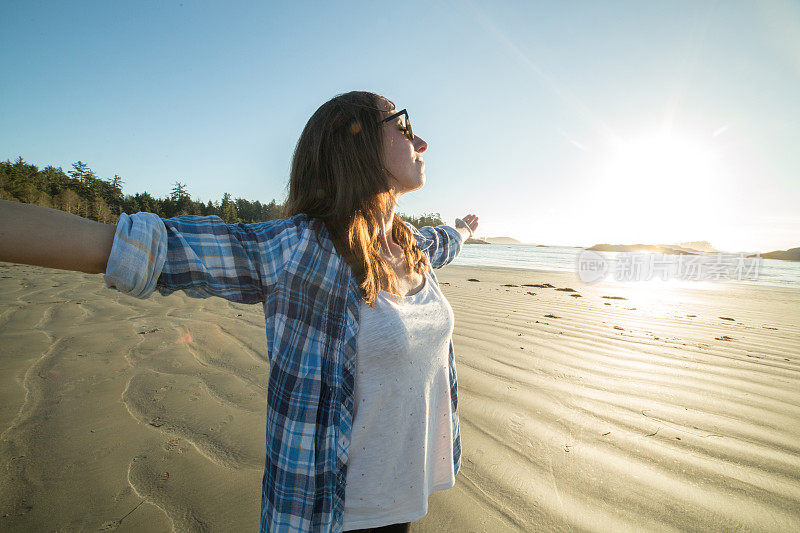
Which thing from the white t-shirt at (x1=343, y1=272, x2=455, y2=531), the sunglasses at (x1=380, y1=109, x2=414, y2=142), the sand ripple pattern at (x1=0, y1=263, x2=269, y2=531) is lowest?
the sand ripple pattern at (x1=0, y1=263, x2=269, y2=531)

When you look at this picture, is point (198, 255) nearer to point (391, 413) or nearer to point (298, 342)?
point (298, 342)

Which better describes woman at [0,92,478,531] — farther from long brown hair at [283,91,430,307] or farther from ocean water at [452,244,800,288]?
ocean water at [452,244,800,288]

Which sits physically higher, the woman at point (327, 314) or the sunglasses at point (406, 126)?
the sunglasses at point (406, 126)

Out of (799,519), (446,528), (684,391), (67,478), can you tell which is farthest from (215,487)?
(684,391)

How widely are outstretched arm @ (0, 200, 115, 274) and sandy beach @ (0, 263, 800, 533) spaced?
143 centimetres

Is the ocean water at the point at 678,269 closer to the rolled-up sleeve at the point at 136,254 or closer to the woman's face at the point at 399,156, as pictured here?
the woman's face at the point at 399,156

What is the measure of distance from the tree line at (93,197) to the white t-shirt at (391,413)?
111ft

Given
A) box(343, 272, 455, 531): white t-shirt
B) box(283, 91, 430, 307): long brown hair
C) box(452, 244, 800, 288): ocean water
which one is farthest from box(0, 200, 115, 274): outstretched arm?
box(452, 244, 800, 288): ocean water

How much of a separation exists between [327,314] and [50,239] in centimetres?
58

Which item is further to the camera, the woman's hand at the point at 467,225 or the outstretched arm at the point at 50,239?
the woman's hand at the point at 467,225

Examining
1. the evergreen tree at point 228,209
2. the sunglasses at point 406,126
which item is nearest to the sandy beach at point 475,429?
the sunglasses at point 406,126

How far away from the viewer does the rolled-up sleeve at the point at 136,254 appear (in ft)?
2.37

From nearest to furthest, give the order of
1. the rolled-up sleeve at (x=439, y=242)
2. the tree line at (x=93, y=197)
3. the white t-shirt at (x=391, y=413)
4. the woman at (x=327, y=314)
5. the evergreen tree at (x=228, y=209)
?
the woman at (x=327, y=314), the white t-shirt at (x=391, y=413), the rolled-up sleeve at (x=439, y=242), the tree line at (x=93, y=197), the evergreen tree at (x=228, y=209)

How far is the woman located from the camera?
32.1 inches
